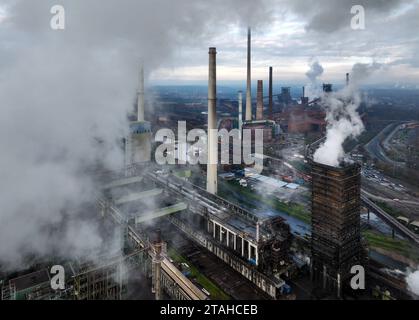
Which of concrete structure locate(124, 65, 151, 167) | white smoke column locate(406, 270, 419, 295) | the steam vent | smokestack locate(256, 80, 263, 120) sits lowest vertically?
white smoke column locate(406, 270, 419, 295)

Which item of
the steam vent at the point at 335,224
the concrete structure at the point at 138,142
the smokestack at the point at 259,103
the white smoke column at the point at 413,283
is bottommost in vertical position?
the white smoke column at the point at 413,283

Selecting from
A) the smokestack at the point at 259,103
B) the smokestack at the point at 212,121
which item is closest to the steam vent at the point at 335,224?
the smokestack at the point at 212,121

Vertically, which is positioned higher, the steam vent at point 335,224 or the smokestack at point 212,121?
the smokestack at point 212,121

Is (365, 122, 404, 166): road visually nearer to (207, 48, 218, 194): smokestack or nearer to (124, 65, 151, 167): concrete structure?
(207, 48, 218, 194): smokestack

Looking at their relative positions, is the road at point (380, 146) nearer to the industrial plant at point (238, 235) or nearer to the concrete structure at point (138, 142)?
the industrial plant at point (238, 235)

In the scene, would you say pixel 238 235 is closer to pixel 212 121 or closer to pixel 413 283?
pixel 413 283

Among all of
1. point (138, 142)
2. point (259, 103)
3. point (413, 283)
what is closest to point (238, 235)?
point (413, 283)

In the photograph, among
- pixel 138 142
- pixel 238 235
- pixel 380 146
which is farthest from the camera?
pixel 380 146

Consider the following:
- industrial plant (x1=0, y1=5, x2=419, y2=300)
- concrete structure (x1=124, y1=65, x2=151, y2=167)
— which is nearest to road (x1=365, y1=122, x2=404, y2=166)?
industrial plant (x1=0, y1=5, x2=419, y2=300)

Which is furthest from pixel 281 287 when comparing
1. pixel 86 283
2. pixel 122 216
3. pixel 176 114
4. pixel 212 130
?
pixel 176 114
